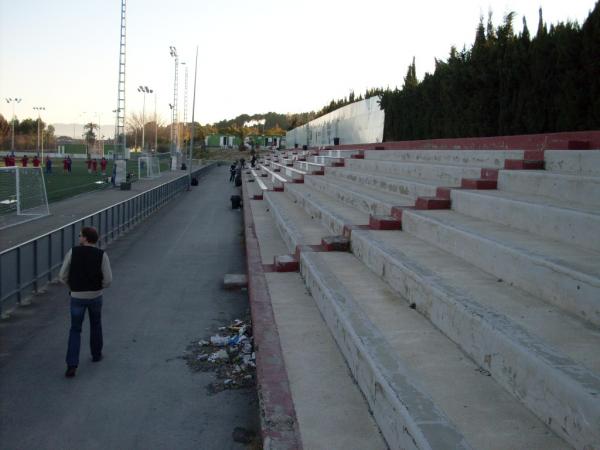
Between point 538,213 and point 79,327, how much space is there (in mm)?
5149

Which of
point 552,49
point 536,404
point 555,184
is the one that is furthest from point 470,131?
point 536,404

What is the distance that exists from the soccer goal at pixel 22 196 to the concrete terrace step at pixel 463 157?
505 inches

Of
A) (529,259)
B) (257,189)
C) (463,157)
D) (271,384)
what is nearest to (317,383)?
(271,384)

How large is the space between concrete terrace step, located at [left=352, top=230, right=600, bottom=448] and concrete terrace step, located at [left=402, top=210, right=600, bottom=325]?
12 centimetres

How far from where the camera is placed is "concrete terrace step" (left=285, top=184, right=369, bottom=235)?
35.9ft

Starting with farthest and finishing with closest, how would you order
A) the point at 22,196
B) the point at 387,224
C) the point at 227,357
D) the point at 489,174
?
the point at 22,196 < the point at 489,174 < the point at 387,224 < the point at 227,357

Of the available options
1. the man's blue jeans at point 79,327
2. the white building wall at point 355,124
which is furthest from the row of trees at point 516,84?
the man's blue jeans at point 79,327

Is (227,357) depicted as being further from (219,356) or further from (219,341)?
(219,341)

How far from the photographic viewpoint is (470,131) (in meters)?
17.4

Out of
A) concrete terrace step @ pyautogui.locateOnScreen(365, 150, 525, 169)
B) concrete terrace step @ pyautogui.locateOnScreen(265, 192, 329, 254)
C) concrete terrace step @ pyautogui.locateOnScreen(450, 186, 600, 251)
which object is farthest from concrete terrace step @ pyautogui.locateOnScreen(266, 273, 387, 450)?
concrete terrace step @ pyautogui.locateOnScreen(365, 150, 525, 169)

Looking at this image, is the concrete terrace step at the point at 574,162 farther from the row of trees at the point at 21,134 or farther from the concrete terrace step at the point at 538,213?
the row of trees at the point at 21,134

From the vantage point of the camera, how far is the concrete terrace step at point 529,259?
453cm

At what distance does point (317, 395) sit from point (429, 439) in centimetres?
171

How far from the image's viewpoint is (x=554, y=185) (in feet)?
24.3
